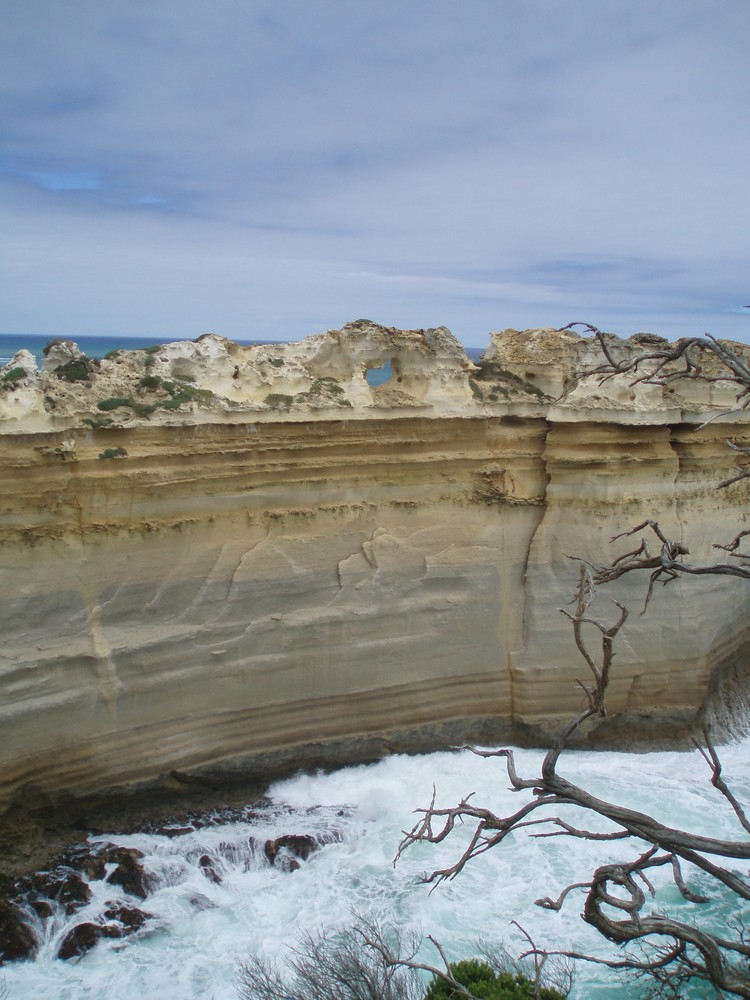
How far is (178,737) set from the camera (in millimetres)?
9133

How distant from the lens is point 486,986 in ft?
20.6

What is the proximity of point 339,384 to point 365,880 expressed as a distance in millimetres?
5360

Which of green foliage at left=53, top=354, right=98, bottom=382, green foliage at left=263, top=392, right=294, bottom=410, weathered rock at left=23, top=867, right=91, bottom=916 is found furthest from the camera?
green foliage at left=263, top=392, right=294, bottom=410

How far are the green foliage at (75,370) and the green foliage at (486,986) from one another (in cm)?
643

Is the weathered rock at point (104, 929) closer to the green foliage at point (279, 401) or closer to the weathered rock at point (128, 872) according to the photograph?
the weathered rock at point (128, 872)

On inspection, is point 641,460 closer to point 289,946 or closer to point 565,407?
point 565,407

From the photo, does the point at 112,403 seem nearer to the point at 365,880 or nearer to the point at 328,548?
the point at 328,548

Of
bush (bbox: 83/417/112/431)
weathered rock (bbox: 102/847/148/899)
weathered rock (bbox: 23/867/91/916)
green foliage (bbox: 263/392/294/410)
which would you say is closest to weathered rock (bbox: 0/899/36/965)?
weathered rock (bbox: 23/867/91/916)

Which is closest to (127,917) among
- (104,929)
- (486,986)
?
(104,929)

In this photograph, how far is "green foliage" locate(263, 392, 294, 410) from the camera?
9.20 meters

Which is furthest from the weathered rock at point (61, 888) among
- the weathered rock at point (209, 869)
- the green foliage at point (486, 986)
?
the green foliage at point (486, 986)

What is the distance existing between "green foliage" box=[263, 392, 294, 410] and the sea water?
4.32 meters

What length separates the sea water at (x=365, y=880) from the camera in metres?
7.30

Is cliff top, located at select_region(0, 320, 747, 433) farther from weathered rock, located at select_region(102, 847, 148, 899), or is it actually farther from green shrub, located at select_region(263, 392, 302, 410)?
weathered rock, located at select_region(102, 847, 148, 899)
